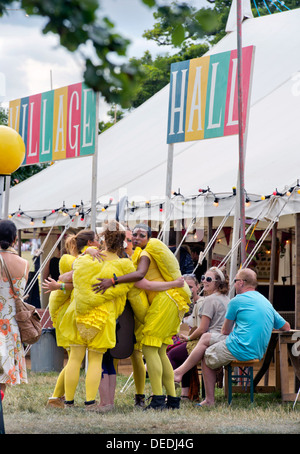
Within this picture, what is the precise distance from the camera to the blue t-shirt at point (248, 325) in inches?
232

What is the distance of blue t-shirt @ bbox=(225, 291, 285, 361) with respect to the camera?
19.3 feet

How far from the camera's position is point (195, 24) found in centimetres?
243

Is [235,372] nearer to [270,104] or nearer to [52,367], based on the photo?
[52,367]

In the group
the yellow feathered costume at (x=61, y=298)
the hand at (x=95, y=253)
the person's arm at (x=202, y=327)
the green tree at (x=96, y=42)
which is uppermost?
the green tree at (x=96, y=42)

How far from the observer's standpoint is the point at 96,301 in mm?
5539

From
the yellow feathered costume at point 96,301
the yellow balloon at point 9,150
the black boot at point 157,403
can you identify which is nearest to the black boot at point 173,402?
the black boot at point 157,403

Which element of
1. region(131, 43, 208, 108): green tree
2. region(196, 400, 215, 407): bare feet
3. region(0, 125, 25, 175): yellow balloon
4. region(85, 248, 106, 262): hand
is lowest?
region(196, 400, 215, 407): bare feet

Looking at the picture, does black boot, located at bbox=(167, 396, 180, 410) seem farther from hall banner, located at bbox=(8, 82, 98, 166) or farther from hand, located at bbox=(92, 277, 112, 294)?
hall banner, located at bbox=(8, 82, 98, 166)

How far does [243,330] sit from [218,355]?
0.29 meters

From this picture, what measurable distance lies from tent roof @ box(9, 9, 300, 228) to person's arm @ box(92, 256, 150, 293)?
1.69m

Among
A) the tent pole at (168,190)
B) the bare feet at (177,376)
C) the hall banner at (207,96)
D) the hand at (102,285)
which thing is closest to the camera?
the hand at (102,285)

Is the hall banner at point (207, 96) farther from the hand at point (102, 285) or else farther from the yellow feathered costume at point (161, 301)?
the hand at point (102, 285)

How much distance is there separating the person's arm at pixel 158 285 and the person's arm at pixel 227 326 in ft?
1.62

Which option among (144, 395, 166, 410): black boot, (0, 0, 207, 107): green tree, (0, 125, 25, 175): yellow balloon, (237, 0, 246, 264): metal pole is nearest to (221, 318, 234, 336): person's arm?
(237, 0, 246, 264): metal pole
